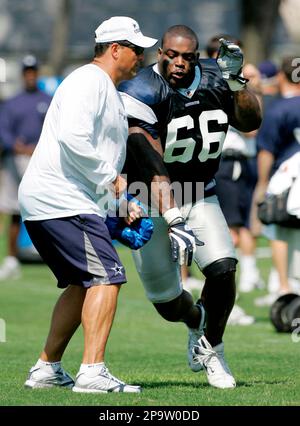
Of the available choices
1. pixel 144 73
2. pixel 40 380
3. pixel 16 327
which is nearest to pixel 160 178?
pixel 144 73

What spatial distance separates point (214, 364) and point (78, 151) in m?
1.63

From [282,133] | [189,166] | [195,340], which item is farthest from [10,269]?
[189,166]

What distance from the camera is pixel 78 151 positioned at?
642 cm

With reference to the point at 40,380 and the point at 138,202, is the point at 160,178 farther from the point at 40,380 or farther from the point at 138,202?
the point at 40,380

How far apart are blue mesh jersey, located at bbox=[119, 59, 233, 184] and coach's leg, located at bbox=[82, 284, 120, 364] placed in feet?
3.44

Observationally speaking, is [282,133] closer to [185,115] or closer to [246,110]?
[246,110]

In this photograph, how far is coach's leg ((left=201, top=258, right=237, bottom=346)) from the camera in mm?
7160

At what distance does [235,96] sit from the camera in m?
7.26

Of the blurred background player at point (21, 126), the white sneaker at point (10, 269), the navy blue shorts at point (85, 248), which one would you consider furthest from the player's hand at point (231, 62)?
the blurred background player at point (21, 126)

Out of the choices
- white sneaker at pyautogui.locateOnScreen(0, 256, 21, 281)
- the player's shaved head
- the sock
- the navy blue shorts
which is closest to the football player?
the player's shaved head

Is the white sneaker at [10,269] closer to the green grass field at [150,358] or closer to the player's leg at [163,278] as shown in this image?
the green grass field at [150,358]

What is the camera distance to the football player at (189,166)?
Answer: 700cm

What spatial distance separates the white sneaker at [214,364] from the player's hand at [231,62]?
5.15 ft
